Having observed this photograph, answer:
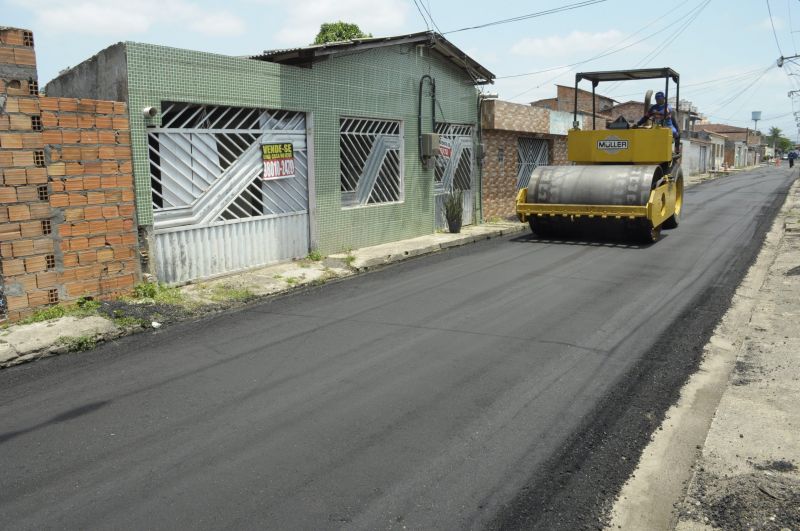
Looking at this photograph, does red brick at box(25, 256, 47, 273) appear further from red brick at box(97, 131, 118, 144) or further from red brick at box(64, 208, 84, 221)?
red brick at box(97, 131, 118, 144)

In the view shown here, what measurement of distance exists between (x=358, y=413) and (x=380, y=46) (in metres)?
9.73

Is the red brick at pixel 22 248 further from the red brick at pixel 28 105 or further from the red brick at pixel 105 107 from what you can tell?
the red brick at pixel 105 107

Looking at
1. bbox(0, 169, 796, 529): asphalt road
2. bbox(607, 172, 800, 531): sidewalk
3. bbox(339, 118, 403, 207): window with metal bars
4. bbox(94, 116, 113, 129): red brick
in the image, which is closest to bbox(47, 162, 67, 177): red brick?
bbox(94, 116, 113, 129): red brick

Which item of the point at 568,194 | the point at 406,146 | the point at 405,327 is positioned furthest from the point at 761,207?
the point at 405,327

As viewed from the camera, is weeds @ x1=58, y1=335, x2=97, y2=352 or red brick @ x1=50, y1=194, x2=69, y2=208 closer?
weeds @ x1=58, y1=335, x2=97, y2=352

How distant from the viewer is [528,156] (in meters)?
20.7

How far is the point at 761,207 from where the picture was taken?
71.5ft

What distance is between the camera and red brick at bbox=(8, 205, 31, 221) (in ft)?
22.7

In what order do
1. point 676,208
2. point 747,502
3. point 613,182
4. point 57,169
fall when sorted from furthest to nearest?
point 676,208 < point 613,182 < point 57,169 < point 747,502

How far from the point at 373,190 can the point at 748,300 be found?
7393 millimetres

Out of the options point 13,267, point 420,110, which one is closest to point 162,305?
point 13,267

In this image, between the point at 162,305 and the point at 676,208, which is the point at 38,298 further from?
the point at 676,208

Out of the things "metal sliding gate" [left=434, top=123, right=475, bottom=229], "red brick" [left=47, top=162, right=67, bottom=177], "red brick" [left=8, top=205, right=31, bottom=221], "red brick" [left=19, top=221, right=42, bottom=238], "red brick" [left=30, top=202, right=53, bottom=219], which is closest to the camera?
"red brick" [left=8, top=205, right=31, bottom=221]

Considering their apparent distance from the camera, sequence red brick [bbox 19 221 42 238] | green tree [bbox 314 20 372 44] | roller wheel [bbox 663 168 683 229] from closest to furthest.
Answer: red brick [bbox 19 221 42 238]
roller wheel [bbox 663 168 683 229]
green tree [bbox 314 20 372 44]
